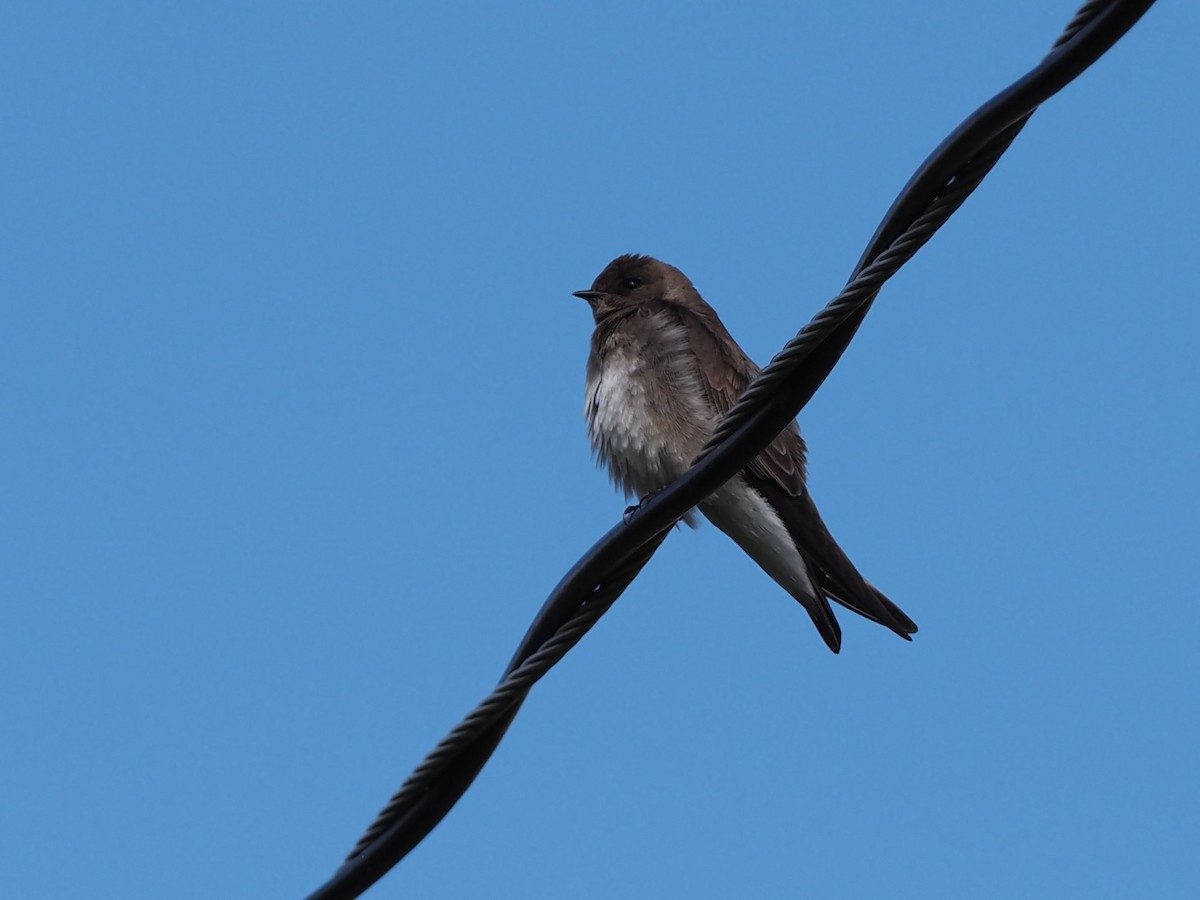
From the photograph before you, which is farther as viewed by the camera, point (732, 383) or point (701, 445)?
point (732, 383)

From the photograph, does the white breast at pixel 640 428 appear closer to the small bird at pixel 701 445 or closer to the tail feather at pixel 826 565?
the small bird at pixel 701 445

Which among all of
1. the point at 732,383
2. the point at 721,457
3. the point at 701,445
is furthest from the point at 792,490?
the point at 721,457

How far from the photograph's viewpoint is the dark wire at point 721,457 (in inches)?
140

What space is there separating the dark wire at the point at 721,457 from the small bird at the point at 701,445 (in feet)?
9.52

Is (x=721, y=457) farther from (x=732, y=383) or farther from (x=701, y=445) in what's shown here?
(x=732, y=383)

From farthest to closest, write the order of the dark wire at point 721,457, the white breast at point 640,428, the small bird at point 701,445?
the white breast at point 640,428 < the small bird at point 701,445 < the dark wire at point 721,457

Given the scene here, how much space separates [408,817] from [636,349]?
410 cm

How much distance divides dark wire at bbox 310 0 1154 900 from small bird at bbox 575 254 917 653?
2902 millimetres

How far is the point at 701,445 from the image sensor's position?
7266mm

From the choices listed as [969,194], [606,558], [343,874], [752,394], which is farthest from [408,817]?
[969,194]

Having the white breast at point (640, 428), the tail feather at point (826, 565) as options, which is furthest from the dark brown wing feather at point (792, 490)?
the white breast at point (640, 428)

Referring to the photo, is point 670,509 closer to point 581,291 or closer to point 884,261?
point 884,261

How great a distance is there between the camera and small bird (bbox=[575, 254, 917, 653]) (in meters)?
7.10

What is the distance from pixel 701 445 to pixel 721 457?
3.33 metres
